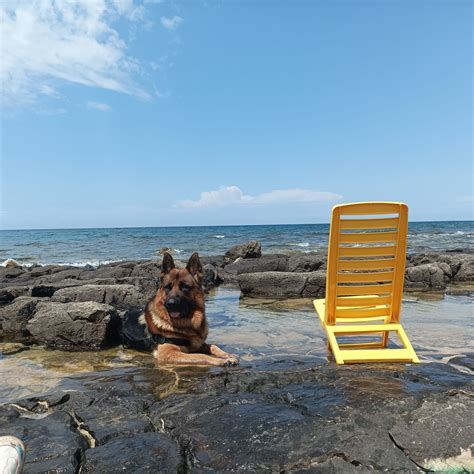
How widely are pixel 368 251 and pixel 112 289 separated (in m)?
6.53

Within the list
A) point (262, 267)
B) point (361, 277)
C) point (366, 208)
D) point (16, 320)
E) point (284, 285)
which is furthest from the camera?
point (262, 267)

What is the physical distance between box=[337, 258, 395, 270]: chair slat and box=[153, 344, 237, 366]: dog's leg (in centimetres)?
191

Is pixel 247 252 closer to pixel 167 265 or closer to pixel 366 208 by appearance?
pixel 167 265

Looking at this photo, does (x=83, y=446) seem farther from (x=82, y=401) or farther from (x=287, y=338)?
(x=287, y=338)

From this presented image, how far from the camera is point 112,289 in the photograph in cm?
939

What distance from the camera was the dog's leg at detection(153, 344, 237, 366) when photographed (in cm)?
510

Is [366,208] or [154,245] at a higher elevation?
[366,208]

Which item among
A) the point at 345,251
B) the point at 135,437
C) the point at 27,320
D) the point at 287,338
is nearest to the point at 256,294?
the point at 287,338

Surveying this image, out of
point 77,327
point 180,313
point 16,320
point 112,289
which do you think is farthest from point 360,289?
point 16,320

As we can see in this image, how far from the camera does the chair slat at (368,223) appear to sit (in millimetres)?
4812

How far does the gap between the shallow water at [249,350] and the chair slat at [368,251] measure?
1.51m

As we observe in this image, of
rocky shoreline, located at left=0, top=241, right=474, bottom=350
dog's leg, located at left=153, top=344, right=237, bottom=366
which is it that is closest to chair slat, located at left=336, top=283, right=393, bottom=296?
dog's leg, located at left=153, top=344, right=237, bottom=366

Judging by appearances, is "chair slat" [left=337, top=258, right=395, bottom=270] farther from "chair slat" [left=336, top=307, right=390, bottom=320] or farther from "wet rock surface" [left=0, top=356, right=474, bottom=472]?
"wet rock surface" [left=0, top=356, right=474, bottom=472]

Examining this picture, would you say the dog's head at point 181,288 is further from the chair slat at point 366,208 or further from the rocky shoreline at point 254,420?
the chair slat at point 366,208
